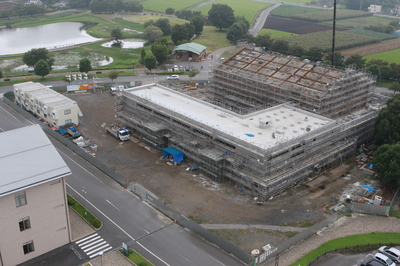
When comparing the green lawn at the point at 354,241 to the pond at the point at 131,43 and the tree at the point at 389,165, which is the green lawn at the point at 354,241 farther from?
the pond at the point at 131,43

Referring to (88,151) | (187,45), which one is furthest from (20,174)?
(187,45)

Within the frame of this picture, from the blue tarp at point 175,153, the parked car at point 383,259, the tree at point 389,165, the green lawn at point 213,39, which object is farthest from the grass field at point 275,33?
the parked car at point 383,259

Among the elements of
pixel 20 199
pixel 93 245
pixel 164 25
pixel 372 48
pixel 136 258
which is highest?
pixel 164 25

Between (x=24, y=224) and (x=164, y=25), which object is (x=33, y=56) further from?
(x=24, y=224)

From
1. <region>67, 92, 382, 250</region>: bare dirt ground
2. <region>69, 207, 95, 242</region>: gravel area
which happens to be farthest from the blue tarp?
<region>69, 207, 95, 242</region>: gravel area

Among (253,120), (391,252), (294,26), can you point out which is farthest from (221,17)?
(391,252)

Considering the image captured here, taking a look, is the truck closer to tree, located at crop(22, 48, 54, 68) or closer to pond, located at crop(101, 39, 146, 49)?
tree, located at crop(22, 48, 54, 68)

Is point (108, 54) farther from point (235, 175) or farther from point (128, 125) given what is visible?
point (235, 175)
